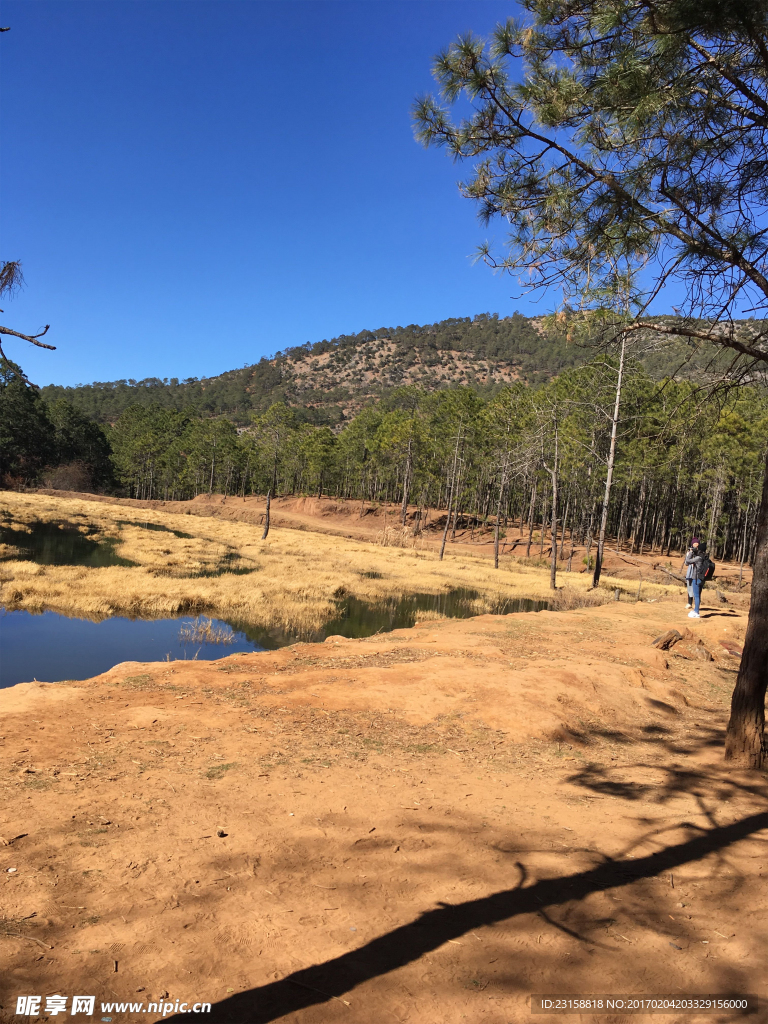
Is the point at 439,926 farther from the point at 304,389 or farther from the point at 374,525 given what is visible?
the point at 304,389

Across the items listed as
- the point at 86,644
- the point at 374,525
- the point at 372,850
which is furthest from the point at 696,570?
the point at 374,525

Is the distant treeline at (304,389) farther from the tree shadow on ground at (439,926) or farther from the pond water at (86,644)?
the tree shadow on ground at (439,926)

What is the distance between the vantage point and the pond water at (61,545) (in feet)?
85.0

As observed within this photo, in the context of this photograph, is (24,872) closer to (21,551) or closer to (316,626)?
(316,626)

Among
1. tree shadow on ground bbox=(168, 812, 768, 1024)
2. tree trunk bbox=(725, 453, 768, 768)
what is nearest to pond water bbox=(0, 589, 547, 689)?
tree shadow on ground bbox=(168, 812, 768, 1024)

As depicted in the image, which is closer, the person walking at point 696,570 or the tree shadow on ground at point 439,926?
the tree shadow on ground at point 439,926

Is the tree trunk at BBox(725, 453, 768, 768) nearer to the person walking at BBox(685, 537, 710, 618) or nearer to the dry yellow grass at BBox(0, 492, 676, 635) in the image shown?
the person walking at BBox(685, 537, 710, 618)

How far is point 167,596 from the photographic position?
1936cm

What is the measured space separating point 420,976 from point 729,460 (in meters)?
42.1

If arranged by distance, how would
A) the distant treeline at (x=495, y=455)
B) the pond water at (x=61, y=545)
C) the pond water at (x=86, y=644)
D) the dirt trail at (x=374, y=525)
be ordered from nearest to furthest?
the pond water at (x=86, y=644) < the pond water at (x=61, y=545) < the distant treeline at (x=495, y=455) < the dirt trail at (x=374, y=525)

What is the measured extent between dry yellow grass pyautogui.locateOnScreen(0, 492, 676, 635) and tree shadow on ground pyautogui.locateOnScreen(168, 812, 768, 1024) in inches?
530

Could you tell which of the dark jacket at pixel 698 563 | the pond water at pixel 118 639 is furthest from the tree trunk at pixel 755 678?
the dark jacket at pixel 698 563

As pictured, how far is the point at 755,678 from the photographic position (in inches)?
251

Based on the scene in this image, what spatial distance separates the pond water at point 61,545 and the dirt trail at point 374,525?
22288mm
